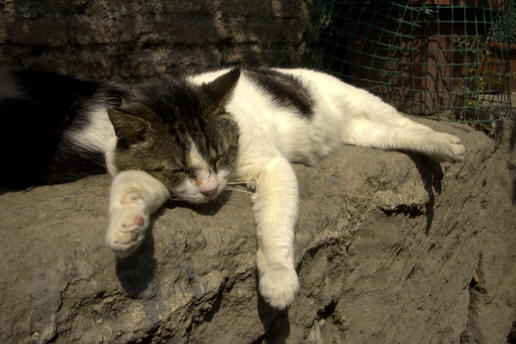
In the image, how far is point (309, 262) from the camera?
2021mm

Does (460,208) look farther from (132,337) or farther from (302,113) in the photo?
(132,337)

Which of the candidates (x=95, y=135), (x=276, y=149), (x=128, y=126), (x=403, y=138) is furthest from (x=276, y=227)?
(x=403, y=138)

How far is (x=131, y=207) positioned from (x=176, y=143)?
0.44 m

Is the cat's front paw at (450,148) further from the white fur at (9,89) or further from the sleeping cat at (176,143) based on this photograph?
the white fur at (9,89)

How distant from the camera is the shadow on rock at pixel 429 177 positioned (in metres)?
2.73

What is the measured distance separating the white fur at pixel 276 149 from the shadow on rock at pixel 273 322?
19 centimetres

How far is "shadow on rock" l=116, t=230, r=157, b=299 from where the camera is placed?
4.71 feet

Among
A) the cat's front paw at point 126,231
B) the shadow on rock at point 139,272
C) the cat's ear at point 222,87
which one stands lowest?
the shadow on rock at point 139,272

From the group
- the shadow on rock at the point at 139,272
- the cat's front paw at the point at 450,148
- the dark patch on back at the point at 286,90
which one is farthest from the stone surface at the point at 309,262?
the dark patch on back at the point at 286,90

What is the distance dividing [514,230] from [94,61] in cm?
382

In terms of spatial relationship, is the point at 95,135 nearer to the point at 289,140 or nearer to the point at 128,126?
the point at 128,126

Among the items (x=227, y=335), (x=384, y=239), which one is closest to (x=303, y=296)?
(x=227, y=335)

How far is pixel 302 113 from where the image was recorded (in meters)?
2.60

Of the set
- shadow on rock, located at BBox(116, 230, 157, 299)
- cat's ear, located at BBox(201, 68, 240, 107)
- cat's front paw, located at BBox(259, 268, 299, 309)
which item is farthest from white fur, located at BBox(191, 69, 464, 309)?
shadow on rock, located at BBox(116, 230, 157, 299)
